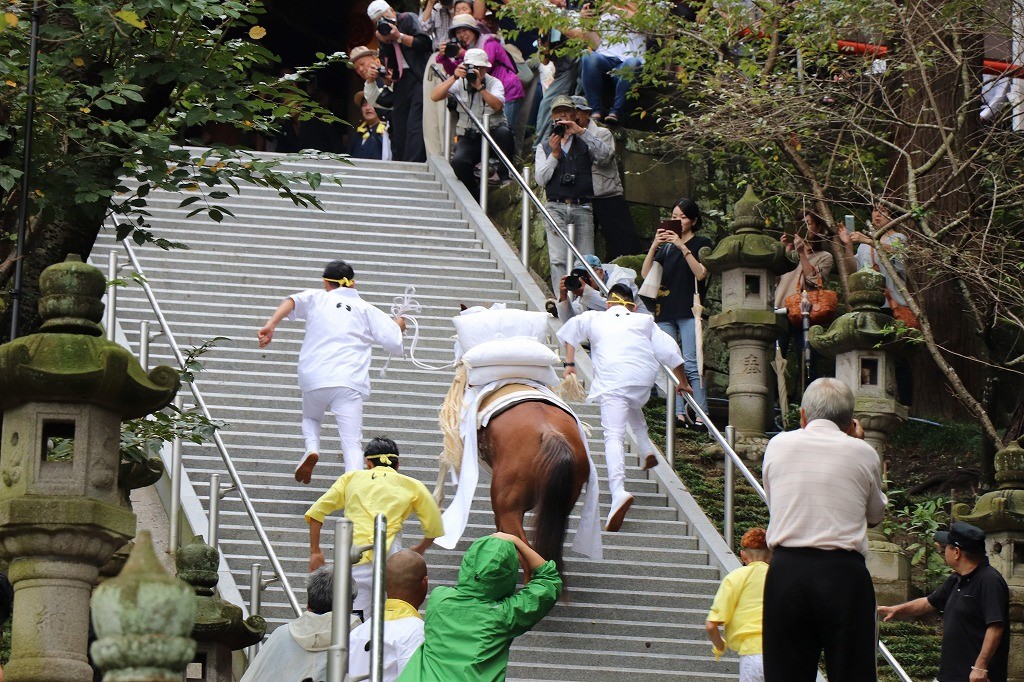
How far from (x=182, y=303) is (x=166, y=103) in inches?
201

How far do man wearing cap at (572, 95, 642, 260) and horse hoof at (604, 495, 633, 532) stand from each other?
6264 millimetres

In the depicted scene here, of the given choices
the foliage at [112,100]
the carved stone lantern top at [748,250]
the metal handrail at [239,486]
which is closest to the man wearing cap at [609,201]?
the carved stone lantern top at [748,250]

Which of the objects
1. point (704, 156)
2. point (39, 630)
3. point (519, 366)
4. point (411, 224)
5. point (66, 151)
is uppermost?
point (704, 156)

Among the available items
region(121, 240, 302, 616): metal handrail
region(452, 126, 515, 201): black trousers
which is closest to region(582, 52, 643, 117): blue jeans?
region(452, 126, 515, 201): black trousers

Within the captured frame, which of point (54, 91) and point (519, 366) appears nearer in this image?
point (54, 91)

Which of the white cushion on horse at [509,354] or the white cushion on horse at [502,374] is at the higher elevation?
the white cushion on horse at [509,354]

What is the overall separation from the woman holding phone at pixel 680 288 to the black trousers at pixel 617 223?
2232 millimetres

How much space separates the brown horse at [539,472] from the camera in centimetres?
1103

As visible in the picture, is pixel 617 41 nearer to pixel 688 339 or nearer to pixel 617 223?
pixel 617 223

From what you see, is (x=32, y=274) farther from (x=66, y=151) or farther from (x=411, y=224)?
(x=411, y=224)

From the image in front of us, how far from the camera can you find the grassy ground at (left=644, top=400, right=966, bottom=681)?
43.4 ft

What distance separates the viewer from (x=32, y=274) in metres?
10.6

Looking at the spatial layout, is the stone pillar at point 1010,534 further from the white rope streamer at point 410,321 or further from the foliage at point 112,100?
the foliage at point 112,100

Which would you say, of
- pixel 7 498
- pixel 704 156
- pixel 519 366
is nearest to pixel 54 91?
pixel 7 498
